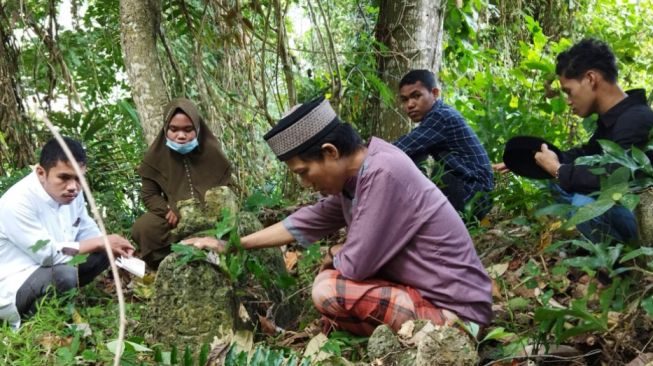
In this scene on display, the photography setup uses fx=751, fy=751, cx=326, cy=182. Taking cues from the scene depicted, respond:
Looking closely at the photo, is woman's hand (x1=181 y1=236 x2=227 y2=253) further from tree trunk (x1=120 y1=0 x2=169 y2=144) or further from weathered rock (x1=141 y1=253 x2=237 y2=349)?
tree trunk (x1=120 y1=0 x2=169 y2=144)

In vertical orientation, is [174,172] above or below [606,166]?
below

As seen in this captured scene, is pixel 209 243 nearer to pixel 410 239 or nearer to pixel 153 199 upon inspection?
pixel 410 239

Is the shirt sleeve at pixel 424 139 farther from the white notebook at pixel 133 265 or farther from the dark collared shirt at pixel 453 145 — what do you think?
the white notebook at pixel 133 265

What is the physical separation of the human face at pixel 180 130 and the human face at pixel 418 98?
1542mm

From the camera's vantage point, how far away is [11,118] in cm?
689

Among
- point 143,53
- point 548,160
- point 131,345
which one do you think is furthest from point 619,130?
point 143,53

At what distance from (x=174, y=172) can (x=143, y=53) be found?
2.91 ft

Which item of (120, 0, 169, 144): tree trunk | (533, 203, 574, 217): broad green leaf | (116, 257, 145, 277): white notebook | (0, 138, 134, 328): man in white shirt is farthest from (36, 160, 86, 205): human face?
(533, 203, 574, 217): broad green leaf

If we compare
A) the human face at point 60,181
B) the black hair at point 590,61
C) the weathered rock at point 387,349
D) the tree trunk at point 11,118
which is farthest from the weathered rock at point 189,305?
the tree trunk at point 11,118

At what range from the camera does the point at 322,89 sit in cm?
697

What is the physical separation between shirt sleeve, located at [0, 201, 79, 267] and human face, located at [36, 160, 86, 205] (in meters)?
0.16

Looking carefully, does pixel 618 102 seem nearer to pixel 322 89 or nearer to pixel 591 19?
pixel 322 89

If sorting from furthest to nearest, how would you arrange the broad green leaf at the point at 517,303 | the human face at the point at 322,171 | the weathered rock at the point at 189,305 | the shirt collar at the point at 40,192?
A: the shirt collar at the point at 40,192 → the weathered rock at the point at 189,305 → the broad green leaf at the point at 517,303 → the human face at the point at 322,171

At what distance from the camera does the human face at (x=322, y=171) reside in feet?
10.6
